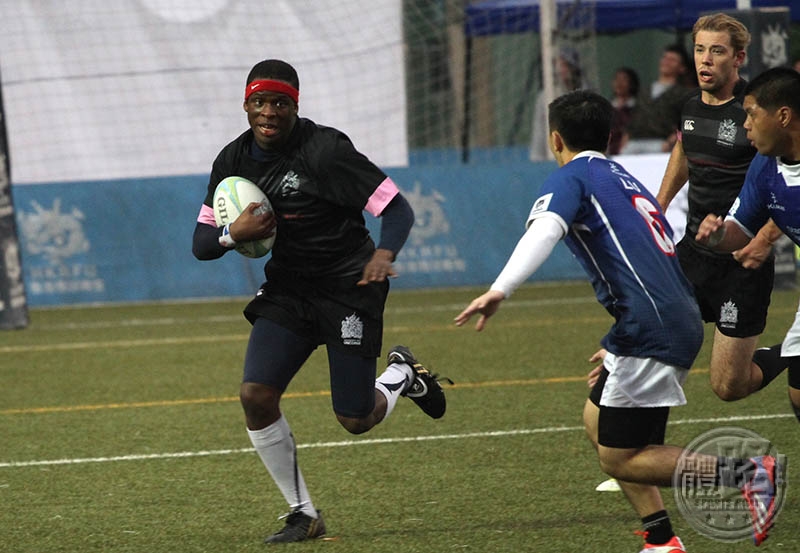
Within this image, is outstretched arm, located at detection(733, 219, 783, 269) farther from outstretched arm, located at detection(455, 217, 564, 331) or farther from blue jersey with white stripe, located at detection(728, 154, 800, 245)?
outstretched arm, located at detection(455, 217, 564, 331)

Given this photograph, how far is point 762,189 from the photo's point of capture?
19.7 ft

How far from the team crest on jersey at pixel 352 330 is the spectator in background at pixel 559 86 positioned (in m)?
9.09

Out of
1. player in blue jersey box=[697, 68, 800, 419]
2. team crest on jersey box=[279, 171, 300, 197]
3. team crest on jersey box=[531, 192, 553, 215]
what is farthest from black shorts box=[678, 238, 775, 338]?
team crest on jersey box=[531, 192, 553, 215]

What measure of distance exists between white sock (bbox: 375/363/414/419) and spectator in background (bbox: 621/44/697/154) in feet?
27.1

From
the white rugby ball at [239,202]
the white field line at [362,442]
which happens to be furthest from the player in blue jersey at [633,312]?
the white field line at [362,442]

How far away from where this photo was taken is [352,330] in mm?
6223

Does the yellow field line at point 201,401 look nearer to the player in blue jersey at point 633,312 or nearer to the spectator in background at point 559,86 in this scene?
the player in blue jersey at point 633,312

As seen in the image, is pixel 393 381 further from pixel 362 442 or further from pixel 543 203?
pixel 543 203

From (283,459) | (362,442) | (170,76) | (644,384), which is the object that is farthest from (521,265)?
(170,76)

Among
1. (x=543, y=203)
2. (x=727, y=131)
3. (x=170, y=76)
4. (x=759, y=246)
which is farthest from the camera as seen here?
(x=170, y=76)

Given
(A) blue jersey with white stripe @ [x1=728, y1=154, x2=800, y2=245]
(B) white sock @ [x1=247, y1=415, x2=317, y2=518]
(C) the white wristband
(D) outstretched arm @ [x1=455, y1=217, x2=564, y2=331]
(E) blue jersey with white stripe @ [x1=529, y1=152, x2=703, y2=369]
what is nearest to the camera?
(D) outstretched arm @ [x1=455, y1=217, x2=564, y2=331]

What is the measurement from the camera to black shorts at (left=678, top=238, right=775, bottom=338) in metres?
7.14

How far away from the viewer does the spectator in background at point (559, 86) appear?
51.2 ft

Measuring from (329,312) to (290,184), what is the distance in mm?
571
